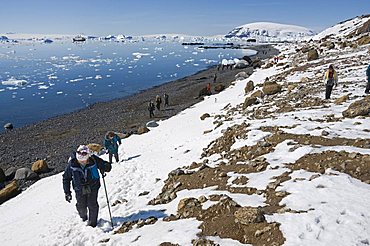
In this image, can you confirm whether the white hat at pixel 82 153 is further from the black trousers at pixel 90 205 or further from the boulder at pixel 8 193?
the boulder at pixel 8 193

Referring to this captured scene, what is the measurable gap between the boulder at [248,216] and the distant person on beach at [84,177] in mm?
3345

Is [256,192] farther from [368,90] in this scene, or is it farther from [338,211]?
[368,90]

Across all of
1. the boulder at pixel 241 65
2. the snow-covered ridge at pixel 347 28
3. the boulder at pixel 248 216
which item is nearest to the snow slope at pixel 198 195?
the boulder at pixel 248 216

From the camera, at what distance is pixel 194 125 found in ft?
66.4

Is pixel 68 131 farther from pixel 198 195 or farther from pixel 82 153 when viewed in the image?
pixel 198 195

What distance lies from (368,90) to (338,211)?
37.3ft

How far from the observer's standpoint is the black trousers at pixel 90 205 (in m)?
7.54

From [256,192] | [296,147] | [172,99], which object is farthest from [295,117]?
[172,99]

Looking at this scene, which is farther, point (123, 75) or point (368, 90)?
point (123, 75)

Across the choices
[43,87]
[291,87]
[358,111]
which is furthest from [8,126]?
[358,111]

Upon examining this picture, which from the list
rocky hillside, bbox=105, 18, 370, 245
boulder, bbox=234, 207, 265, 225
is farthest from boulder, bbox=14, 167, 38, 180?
boulder, bbox=234, 207, 265, 225

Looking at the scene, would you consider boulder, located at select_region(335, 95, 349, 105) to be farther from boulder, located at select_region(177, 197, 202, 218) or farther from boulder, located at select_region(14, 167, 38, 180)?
boulder, located at select_region(14, 167, 38, 180)

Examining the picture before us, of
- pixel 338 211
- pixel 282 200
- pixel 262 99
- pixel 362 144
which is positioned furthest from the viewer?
pixel 262 99

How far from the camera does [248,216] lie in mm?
5848
